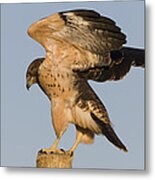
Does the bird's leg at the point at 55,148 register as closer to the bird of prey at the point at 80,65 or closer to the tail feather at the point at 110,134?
the bird of prey at the point at 80,65

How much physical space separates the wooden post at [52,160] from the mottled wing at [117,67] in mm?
335

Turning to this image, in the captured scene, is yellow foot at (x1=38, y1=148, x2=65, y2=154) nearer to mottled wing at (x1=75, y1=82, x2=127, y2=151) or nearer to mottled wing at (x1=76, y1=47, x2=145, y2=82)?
mottled wing at (x1=75, y1=82, x2=127, y2=151)

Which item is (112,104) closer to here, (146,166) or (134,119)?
(134,119)

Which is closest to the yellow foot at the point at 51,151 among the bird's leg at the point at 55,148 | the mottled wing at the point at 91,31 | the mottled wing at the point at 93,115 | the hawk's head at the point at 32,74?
the bird's leg at the point at 55,148

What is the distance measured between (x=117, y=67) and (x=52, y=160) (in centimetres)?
46

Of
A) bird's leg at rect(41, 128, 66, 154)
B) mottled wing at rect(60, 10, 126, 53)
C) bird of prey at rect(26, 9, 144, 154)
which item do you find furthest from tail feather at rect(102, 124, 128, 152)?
mottled wing at rect(60, 10, 126, 53)

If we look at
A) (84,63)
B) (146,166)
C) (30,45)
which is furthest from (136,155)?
(30,45)

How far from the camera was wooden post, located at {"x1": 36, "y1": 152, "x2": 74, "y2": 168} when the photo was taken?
8.96 feet

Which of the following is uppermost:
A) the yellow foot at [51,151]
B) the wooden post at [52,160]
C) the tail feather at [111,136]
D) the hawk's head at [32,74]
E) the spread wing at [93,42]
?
the spread wing at [93,42]

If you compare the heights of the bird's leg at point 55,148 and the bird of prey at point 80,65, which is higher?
the bird of prey at point 80,65

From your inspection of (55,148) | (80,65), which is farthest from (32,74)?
(55,148)

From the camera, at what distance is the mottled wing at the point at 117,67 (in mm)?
2670

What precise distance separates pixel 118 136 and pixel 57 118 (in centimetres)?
26

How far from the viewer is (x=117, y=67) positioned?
2693mm
